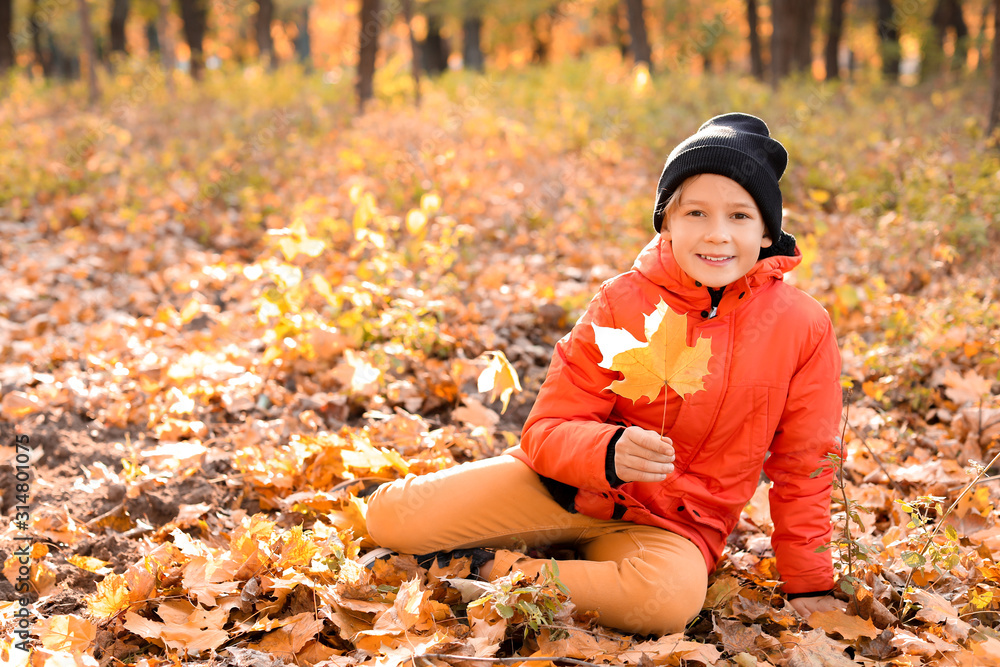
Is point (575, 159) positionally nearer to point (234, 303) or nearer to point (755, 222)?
point (234, 303)

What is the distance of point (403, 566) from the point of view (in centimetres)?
216

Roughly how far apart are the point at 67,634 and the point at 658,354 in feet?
5.10

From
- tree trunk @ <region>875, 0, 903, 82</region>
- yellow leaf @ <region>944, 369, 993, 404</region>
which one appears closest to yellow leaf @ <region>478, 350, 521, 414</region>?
yellow leaf @ <region>944, 369, 993, 404</region>

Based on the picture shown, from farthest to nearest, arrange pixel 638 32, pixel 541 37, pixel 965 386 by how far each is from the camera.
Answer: pixel 541 37
pixel 638 32
pixel 965 386

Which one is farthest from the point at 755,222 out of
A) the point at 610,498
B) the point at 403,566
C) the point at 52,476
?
the point at 52,476

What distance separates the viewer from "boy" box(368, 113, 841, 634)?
195 centimetres

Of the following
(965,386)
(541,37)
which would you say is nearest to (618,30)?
(541,37)

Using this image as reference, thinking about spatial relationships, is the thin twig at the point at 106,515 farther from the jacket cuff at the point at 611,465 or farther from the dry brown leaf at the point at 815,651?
the dry brown leaf at the point at 815,651

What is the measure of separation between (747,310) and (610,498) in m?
0.65

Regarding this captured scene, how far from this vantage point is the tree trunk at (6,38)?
14625mm

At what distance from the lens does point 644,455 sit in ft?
5.89

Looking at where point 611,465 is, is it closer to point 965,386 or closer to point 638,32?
point 965,386

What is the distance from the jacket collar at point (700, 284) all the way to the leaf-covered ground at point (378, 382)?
0.57 m

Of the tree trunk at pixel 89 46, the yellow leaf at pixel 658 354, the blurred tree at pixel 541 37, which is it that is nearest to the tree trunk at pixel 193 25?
the tree trunk at pixel 89 46
